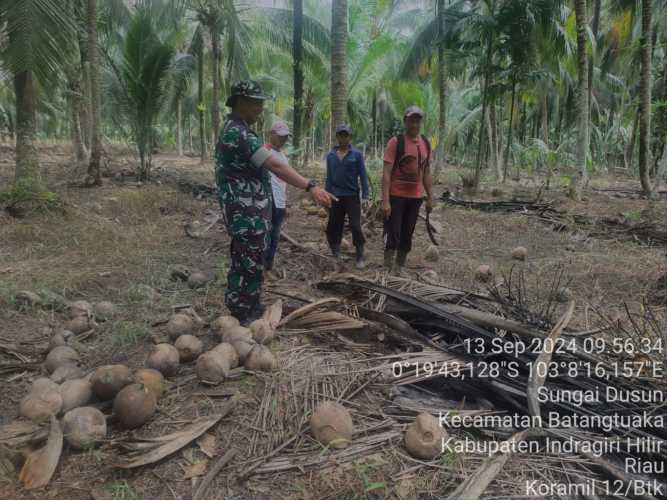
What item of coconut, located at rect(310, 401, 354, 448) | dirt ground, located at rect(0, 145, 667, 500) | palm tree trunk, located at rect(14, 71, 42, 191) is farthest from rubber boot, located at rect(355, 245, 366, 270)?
palm tree trunk, located at rect(14, 71, 42, 191)

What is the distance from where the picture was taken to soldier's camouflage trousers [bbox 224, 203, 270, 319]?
297cm

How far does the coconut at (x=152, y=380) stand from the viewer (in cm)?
218

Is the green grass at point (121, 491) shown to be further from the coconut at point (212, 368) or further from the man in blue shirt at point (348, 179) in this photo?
the man in blue shirt at point (348, 179)

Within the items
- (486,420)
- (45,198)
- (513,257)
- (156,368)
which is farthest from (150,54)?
(486,420)

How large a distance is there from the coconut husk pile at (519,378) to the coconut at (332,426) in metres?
0.33

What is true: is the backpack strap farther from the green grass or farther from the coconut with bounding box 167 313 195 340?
the green grass

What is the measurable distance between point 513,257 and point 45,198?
6204mm

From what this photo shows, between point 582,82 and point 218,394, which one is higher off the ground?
point 582,82

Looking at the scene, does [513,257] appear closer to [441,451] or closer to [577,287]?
[577,287]

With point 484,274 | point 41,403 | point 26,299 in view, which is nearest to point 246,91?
point 41,403

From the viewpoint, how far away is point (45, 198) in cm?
616

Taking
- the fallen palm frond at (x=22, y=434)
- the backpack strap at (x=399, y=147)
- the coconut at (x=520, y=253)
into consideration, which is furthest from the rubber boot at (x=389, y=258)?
the fallen palm frond at (x=22, y=434)

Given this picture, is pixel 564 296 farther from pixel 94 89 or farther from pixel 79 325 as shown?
pixel 94 89

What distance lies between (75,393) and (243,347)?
83 centimetres
